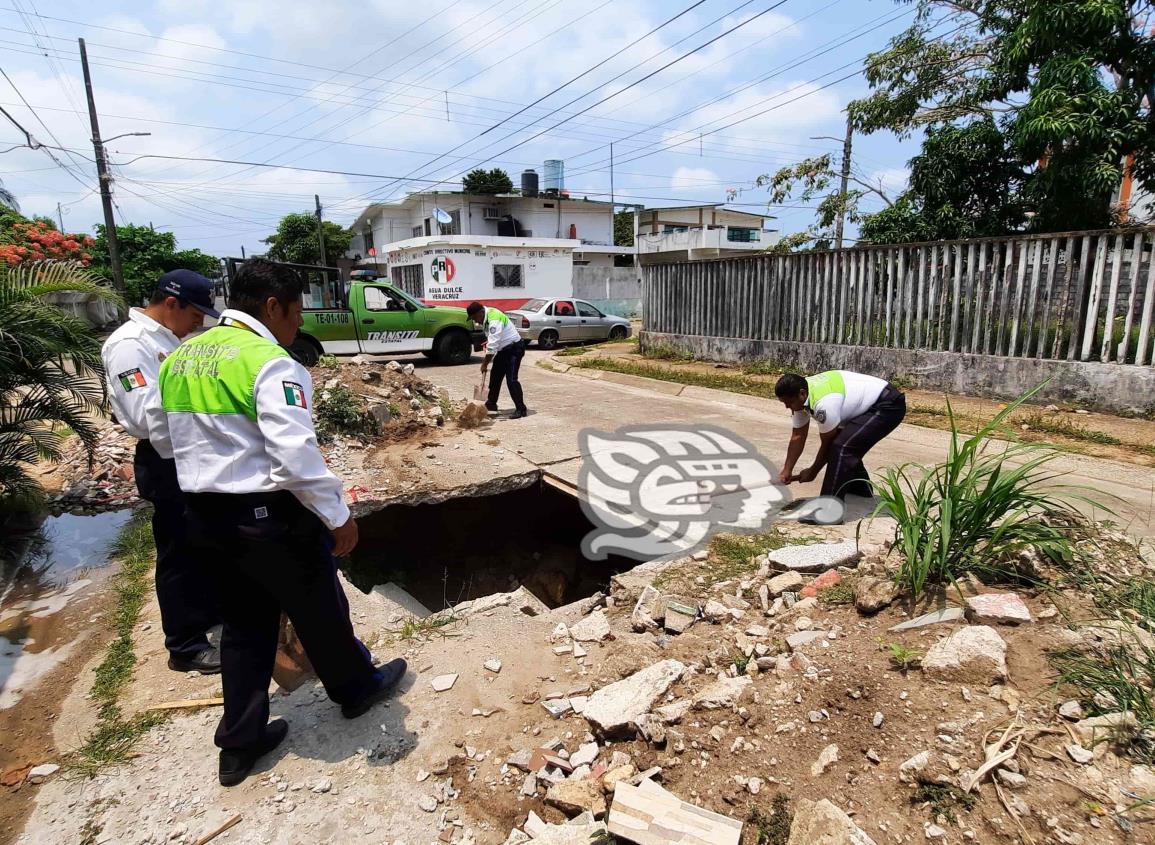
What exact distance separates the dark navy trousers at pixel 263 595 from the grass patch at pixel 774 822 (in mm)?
1494

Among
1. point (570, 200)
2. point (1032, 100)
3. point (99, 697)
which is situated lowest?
point (99, 697)

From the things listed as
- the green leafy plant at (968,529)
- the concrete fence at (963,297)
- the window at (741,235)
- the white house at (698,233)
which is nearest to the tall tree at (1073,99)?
the concrete fence at (963,297)

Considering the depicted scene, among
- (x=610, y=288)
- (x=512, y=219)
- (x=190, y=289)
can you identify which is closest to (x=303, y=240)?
(x=512, y=219)

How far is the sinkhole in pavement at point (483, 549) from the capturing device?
20.0 ft

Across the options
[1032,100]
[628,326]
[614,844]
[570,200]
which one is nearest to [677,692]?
[614,844]

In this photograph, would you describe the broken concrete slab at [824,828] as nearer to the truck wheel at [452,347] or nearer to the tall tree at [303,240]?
the truck wheel at [452,347]

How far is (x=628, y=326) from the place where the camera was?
18.9 m

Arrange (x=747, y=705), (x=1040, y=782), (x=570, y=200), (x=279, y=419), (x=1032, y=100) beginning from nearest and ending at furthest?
1. (x=1040, y=782)
2. (x=279, y=419)
3. (x=747, y=705)
4. (x=1032, y=100)
5. (x=570, y=200)

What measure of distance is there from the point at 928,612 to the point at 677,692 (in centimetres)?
103

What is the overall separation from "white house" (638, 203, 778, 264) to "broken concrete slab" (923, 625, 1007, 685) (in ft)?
106

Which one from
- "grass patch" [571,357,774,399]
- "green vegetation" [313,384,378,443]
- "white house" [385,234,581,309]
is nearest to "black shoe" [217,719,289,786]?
"green vegetation" [313,384,378,443]

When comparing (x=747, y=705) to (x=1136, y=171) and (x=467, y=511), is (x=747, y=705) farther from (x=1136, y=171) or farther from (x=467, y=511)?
→ (x=1136, y=171)

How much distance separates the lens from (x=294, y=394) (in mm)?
2098

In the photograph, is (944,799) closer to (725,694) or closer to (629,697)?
(725,694)
